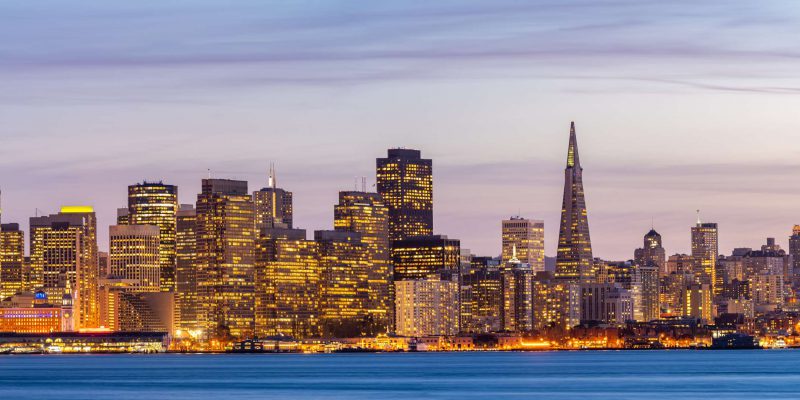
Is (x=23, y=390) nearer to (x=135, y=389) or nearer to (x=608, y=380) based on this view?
(x=135, y=389)

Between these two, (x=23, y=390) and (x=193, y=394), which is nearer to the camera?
(x=193, y=394)

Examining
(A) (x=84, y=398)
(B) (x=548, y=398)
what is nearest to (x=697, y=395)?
(B) (x=548, y=398)

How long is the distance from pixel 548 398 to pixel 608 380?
36.6 metres

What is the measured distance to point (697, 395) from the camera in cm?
16112

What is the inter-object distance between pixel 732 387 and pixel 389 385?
33.8 metres

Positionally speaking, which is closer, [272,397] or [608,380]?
[272,397]

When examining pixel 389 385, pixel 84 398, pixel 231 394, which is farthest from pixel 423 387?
pixel 84 398

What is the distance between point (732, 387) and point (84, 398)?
60476mm

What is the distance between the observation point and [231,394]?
165 meters

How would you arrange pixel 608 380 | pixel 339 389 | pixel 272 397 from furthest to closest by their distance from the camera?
pixel 608 380 < pixel 339 389 < pixel 272 397

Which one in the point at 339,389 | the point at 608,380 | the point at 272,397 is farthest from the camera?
the point at 608,380

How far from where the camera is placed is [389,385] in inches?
7269

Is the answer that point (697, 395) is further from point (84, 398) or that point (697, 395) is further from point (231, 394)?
point (84, 398)

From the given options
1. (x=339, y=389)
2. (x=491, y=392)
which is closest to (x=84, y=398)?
(x=339, y=389)
